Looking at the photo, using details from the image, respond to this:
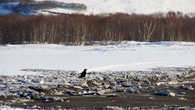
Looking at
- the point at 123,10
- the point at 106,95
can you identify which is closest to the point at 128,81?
the point at 106,95

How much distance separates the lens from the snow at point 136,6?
113556 millimetres

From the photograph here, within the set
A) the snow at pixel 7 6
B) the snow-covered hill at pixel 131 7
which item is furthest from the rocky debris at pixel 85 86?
the snow at pixel 7 6

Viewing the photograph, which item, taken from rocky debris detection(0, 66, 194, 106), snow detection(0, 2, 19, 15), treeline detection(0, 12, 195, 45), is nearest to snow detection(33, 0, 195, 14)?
snow detection(0, 2, 19, 15)

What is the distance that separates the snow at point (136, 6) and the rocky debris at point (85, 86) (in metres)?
89.4

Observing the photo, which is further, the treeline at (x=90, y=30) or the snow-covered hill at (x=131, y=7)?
the snow-covered hill at (x=131, y=7)

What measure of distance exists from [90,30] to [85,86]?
54862mm

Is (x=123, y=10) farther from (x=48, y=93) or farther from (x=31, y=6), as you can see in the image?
(x=48, y=93)

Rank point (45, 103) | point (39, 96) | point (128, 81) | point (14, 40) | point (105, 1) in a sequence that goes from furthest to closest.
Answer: point (105, 1)
point (14, 40)
point (128, 81)
point (39, 96)
point (45, 103)

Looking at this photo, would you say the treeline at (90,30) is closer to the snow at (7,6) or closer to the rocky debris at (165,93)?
the snow at (7,6)

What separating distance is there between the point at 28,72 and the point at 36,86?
582 cm

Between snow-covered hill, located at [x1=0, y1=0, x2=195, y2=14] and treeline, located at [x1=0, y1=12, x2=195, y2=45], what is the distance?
3242 cm

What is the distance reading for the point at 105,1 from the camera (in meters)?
122

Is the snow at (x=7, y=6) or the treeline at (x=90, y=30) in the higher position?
the snow at (x=7, y=6)

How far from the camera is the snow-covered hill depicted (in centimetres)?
11169
